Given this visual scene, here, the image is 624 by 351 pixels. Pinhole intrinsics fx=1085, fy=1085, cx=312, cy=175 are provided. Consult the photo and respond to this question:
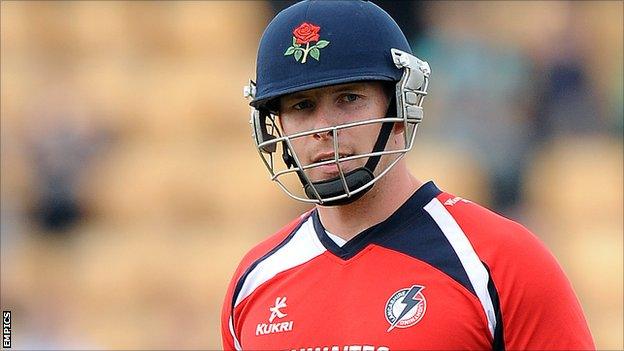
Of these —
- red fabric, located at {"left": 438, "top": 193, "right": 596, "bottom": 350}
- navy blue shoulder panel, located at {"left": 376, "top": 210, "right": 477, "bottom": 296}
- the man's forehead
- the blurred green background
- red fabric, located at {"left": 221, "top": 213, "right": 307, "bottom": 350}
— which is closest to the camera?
red fabric, located at {"left": 438, "top": 193, "right": 596, "bottom": 350}

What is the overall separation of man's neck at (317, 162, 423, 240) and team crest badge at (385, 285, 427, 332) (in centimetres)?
24

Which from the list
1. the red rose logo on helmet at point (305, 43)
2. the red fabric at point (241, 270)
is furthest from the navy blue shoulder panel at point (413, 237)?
the red rose logo on helmet at point (305, 43)

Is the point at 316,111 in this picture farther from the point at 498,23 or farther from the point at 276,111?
the point at 498,23

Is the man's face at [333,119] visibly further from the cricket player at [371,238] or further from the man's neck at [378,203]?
the man's neck at [378,203]

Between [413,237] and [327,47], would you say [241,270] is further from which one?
[327,47]

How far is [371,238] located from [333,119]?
1.03ft

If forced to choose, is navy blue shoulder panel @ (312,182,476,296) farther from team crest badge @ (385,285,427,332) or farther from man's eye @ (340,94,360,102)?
man's eye @ (340,94,360,102)

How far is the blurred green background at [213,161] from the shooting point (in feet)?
20.7

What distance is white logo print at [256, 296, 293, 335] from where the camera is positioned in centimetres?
261

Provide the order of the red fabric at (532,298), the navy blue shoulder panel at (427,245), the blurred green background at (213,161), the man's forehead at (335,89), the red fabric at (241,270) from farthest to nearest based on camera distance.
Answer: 1. the blurred green background at (213,161)
2. the red fabric at (241,270)
3. the man's forehead at (335,89)
4. the navy blue shoulder panel at (427,245)
5. the red fabric at (532,298)

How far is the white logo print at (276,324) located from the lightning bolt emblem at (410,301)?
29cm

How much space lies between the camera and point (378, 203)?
2.65 meters

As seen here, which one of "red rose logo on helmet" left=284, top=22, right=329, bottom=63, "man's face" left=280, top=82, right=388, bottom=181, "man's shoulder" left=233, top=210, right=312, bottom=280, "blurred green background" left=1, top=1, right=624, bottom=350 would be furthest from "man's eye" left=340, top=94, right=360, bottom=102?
"blurred green background" left=1, top=1, right=624, bottom=350

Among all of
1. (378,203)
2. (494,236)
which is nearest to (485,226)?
(494,236)
